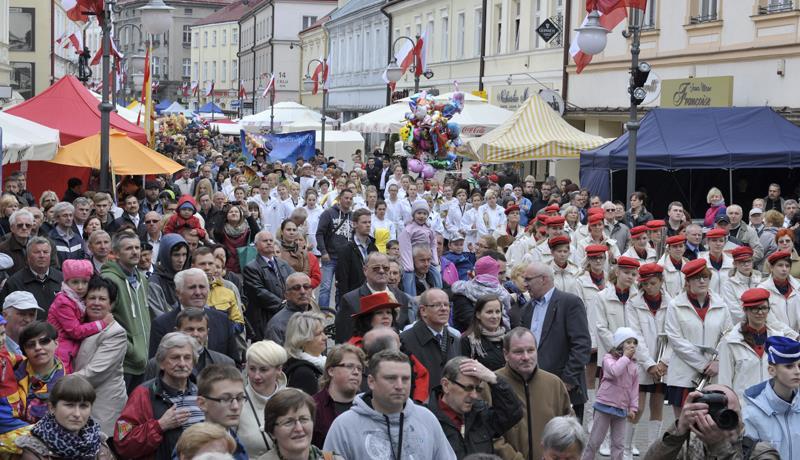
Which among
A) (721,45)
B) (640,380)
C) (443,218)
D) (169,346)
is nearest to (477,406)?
(169,346)

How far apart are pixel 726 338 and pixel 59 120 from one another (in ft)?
54.7

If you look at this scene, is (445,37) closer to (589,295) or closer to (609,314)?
(589,295)

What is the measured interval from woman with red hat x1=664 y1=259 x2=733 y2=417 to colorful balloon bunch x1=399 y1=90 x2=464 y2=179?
1304cm

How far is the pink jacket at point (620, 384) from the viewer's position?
941 centimetres

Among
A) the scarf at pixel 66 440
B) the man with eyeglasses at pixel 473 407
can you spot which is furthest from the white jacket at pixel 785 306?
the scarf at pixel 66 440

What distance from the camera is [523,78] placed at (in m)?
38.2

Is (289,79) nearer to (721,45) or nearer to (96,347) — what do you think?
(721,45)

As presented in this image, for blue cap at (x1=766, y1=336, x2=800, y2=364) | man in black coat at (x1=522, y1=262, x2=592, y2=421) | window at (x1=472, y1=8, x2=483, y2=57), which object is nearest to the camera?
blue cap at (x1=766, y1=336, x2=800, y2=364)

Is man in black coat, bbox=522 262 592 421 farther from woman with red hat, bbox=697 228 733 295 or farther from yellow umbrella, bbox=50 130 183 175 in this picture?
yellow umbrella, bbox=50 130 183 175

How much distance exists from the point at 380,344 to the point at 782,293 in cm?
463

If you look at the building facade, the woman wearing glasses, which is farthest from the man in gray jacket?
the building facade

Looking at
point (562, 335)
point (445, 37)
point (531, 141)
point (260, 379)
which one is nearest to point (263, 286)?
point (562, 335)

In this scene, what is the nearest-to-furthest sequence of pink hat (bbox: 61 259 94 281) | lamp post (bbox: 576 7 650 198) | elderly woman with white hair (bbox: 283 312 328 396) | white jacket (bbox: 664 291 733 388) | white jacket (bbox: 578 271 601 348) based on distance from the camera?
elderly woman with white hair (bbox: 283 312 328 396)
pink hat (bbox: 61 259 94 281)
white jacket (bbox: 664 291 733 388)
white jacket (bbox: 578 271 601 348)
lamp post (bbox: 576 7 650 198)

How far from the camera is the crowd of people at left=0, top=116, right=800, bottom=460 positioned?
5887mm
